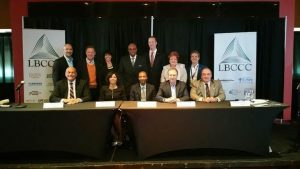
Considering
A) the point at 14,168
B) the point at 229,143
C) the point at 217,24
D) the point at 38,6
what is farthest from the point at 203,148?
the point at 38,6

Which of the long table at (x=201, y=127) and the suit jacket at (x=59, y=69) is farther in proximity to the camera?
the suit jacket at (x=59, y=69)

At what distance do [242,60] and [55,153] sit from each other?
3424mm

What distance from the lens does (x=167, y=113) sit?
10.8 ft

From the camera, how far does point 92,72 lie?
464cm

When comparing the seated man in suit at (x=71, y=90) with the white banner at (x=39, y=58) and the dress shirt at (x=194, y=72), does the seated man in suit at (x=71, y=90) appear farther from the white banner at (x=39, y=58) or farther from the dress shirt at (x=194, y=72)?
the dress shirt at (x=194, y=72)

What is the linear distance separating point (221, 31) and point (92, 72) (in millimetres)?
2439

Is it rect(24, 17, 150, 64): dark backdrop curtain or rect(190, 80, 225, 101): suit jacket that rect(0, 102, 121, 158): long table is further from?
rect(24, 17, 150, 64): dark backdrop curtain

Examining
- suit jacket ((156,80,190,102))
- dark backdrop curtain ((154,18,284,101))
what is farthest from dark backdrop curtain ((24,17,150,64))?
suit jacket ((156,80,190,102))

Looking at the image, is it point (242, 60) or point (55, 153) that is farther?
point (242, 60)

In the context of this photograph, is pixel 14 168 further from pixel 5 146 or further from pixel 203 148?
pixel 203 148

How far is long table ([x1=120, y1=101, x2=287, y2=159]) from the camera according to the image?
10.9ft

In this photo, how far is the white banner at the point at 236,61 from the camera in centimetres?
525

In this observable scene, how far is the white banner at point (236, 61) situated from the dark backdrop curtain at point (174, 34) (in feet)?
0.80

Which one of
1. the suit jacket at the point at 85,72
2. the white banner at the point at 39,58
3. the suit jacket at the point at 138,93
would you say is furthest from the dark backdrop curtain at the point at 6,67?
the suit jacket at the point at 138,93
